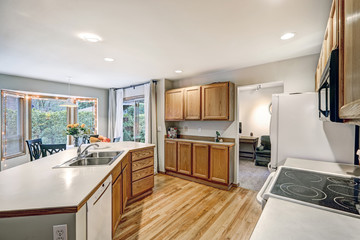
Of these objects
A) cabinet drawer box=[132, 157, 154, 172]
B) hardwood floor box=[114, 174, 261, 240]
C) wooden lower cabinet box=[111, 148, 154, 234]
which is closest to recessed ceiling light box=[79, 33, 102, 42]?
wooden lower cabinet box=[111, 148, 154, 234]

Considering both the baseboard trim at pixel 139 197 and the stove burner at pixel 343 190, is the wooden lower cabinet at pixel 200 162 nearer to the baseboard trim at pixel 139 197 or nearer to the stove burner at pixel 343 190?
the baseboard trim at pixel 139 197

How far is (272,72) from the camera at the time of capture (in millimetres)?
3066

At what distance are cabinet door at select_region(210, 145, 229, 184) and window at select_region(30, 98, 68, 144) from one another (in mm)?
4314

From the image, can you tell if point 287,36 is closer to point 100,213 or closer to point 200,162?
point 200,162

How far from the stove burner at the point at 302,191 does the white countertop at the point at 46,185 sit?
1465 mm

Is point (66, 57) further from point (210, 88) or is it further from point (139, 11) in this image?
point (210, 88)

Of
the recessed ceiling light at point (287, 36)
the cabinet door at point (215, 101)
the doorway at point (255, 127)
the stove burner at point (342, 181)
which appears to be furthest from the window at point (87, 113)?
the stove burner at point (342, 181)

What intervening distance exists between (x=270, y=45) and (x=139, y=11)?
6.26 ft

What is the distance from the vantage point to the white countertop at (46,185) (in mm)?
1017

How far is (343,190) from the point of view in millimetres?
1207

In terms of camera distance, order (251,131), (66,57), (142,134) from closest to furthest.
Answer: (66,57) < (142,134) < (251,131)

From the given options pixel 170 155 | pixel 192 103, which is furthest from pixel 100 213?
pixel 192 103

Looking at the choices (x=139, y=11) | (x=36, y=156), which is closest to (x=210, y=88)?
(x=139, y=11)

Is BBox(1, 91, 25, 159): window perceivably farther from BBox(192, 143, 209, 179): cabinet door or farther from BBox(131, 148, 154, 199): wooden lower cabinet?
BBox(192, 143, 209, 179): cabinet door
